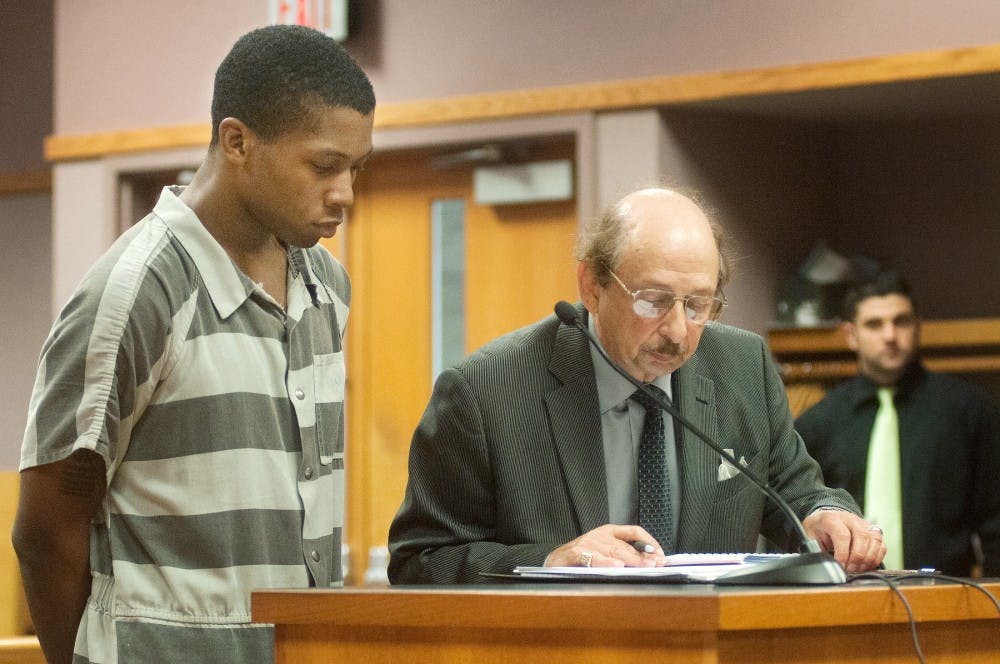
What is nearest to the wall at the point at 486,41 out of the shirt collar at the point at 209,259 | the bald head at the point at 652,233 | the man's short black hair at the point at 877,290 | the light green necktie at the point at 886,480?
the man's short black hair at the point at 877,290

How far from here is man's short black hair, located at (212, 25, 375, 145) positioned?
2.05 m

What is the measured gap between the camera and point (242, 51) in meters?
2.14

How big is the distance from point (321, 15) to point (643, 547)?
376cm

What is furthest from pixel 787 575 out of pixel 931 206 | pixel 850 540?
pixel 931 206

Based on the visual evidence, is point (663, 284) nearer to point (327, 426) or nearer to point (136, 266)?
point (327, 426)

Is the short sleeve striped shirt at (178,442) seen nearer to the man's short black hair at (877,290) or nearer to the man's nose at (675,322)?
the man's nose at (675,322)

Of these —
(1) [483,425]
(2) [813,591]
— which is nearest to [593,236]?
(1) [483,425]

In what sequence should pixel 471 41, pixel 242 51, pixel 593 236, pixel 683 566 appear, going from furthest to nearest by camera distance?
pixel 471 41
pixel 593 236
pixel 242 51
pixel 683 566

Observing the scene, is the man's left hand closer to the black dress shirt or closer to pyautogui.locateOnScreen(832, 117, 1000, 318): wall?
the black dress shirt

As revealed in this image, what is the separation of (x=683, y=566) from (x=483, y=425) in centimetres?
51

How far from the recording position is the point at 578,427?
2.36m

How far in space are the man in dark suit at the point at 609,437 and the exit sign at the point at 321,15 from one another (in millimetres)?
3051

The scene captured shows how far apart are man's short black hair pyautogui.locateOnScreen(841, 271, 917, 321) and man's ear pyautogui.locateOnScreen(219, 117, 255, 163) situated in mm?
3135

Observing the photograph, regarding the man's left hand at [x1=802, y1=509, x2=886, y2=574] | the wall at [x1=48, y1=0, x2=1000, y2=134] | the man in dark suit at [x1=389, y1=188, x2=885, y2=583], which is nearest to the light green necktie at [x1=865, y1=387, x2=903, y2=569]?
the wall at [x1=48, y1=0, x2=1000, y2=134]
